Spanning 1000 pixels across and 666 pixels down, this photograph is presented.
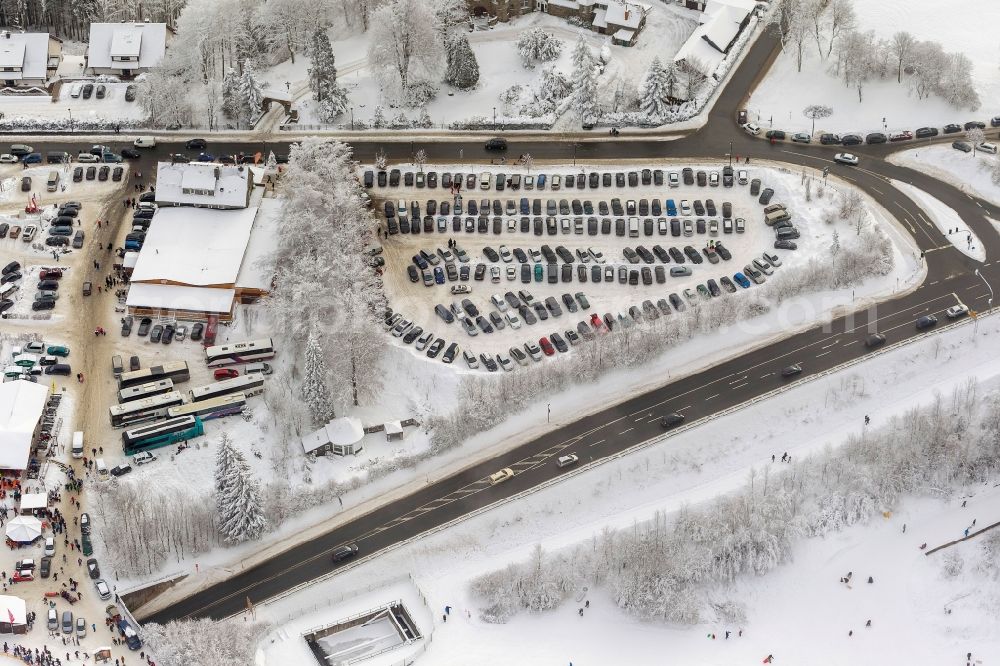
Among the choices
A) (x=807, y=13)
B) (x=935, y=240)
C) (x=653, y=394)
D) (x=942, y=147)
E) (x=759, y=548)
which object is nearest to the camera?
(x=759, y=548)

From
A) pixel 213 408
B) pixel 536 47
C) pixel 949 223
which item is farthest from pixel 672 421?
pixel 536 47

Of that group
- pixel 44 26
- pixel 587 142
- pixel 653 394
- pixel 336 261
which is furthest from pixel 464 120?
pixel 44 26

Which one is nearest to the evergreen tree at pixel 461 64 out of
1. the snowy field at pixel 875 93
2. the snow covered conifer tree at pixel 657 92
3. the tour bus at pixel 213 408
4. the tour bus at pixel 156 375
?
the snow covered conifer tree at pixel 657 92

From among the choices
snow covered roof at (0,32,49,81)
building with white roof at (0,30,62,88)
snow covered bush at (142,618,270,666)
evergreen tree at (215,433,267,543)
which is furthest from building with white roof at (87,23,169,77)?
snow covered bush at (142,618,270,666)

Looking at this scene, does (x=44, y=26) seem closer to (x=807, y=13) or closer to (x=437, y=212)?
(x=437, y=212)

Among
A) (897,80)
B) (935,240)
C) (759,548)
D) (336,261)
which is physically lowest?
(759,548)

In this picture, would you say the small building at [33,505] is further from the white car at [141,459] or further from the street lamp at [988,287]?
the street lamp at [988,287]

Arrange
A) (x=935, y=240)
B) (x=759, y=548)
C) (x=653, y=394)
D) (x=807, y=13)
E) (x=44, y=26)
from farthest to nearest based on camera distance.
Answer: (x=44, y=26), (x=807, y=13), (x=935, y=240), (x=653, y=394), (x=759, y=548)
